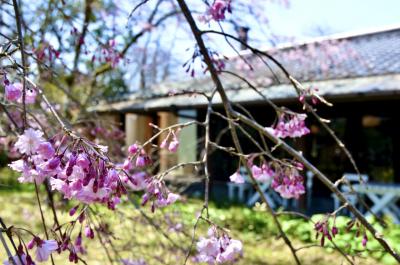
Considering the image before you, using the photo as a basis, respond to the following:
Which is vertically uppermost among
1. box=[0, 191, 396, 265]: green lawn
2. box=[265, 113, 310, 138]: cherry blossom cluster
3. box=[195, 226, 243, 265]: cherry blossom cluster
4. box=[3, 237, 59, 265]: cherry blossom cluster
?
box=[265, 113, 310, 138]: cherry blossom cluster

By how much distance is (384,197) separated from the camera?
20.4 ft

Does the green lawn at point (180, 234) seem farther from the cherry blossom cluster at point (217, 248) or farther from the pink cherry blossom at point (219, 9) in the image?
the cherry blossom cluster at point (217, 248)

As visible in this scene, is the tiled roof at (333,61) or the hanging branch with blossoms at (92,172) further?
the tiled roof at (333,61)

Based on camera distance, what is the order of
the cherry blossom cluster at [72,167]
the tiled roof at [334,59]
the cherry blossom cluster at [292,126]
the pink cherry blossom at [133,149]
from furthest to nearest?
the tiled roof at [334,59]
the cherry blossom cluster at [292,126]
the pink cherry blossom at [133,149]
the cherry blossom cluster at [72,167]

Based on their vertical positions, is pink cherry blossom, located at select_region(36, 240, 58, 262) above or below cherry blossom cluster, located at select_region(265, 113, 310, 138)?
below

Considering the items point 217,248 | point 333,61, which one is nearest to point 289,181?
point 217,248

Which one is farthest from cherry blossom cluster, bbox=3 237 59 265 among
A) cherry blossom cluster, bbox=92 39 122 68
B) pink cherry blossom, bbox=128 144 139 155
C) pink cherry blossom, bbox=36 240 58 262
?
cherry blossom cluster, bbox=92 39 122 68

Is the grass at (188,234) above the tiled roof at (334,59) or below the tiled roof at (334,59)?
below

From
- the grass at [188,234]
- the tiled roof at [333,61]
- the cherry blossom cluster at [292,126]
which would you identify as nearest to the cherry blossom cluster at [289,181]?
the cherry blossom cluster at [292,126]

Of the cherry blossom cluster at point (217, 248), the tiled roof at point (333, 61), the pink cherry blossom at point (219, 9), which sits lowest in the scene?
the cherry blossom cluster at point (217, 248)

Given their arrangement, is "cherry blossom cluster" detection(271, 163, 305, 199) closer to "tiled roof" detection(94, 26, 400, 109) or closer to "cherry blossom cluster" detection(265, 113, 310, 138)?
"cherry blossom cluster" detection(265, 113, 310, 138)

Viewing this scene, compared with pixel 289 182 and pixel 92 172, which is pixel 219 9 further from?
pixel 92 172

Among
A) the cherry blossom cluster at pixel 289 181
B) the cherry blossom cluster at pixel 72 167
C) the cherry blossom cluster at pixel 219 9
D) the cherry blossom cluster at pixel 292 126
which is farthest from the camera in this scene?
the cherry blossom cluster at pixel 292 126

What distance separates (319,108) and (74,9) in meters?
4.36
